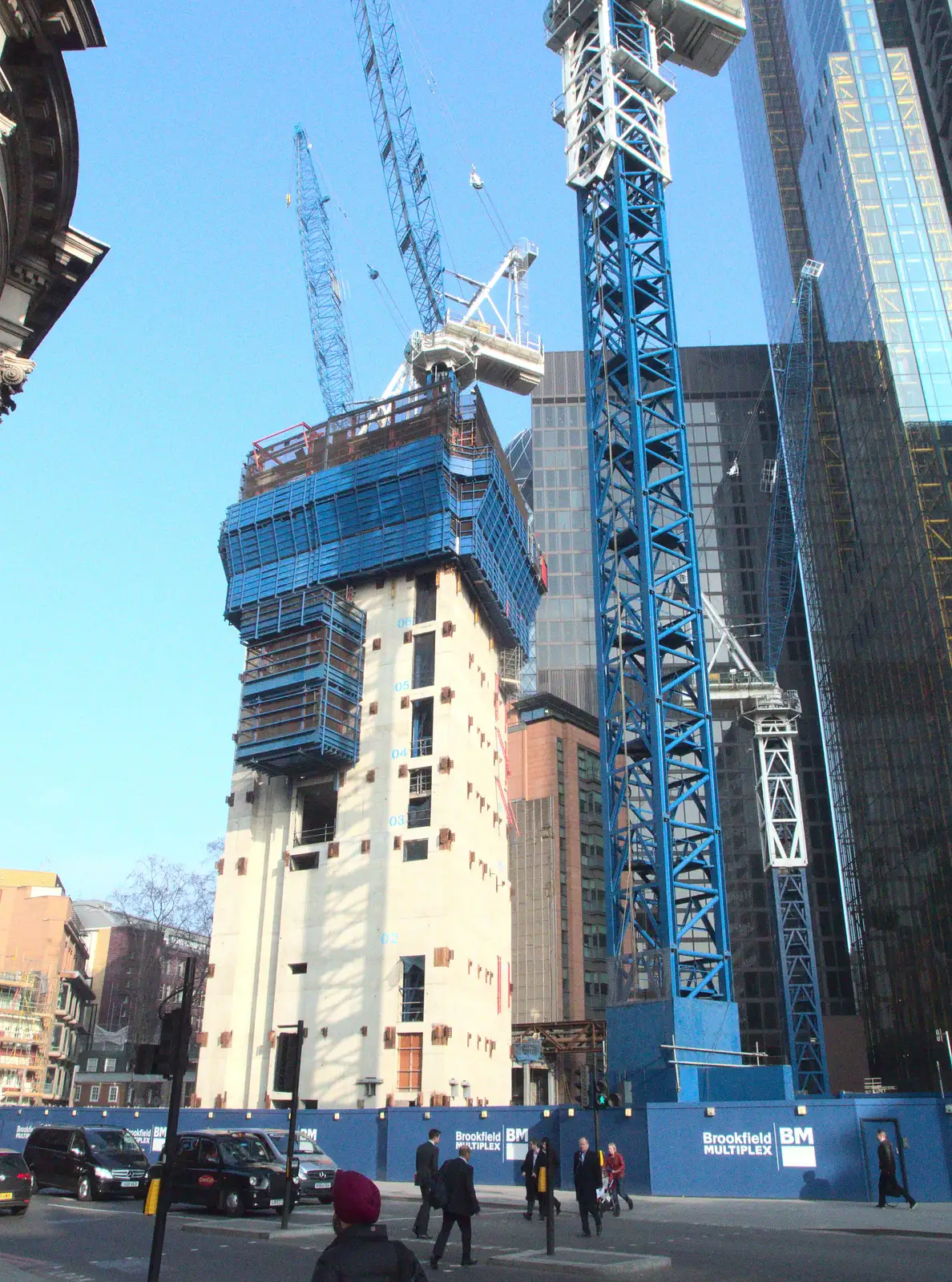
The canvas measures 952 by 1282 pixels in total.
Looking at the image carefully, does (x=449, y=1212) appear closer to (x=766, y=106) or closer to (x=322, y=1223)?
(x=322, y=1223)

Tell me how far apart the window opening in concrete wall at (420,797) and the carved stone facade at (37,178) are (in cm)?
3518

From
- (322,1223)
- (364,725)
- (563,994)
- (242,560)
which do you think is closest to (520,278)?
(242,560)

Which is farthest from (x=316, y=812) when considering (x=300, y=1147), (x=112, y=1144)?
(x=300, y=1147)

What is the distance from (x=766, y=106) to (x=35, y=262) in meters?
133

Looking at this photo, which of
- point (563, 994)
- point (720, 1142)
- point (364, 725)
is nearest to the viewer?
point (720, 1142)

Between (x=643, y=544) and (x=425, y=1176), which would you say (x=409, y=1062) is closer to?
(x=643, y=544)

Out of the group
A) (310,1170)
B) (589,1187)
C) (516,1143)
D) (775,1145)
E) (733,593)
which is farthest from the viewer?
(733,593)

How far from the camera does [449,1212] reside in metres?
17.4

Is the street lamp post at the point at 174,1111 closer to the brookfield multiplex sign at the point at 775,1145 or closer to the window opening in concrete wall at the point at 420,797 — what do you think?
the brookfield multiplex sign at the point at 775,1145

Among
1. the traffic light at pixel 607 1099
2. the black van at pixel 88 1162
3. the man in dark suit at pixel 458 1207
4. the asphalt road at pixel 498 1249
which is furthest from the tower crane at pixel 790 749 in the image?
the man in dark suit at pixel 458 1207

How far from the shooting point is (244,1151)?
28.1m

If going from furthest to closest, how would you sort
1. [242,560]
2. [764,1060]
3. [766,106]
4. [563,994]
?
1. [766,106]
2. [764,1060]
3. [563,994]
4. [242,560]

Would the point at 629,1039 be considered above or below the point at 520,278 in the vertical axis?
below

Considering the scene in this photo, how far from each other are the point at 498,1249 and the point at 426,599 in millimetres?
42762
